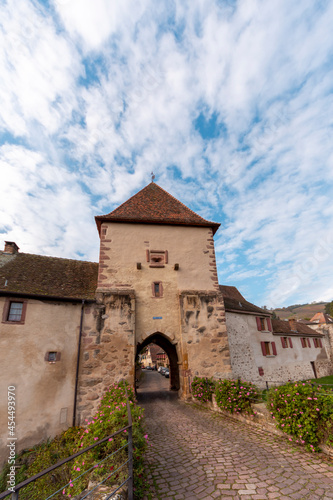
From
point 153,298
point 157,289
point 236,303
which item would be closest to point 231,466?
point 153,298

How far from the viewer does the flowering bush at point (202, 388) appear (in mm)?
9047

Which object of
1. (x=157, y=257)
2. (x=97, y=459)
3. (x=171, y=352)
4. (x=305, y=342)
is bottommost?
(x=97, y=459)

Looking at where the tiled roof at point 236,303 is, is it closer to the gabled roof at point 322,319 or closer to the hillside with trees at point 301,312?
the gabled roof at point 322,319

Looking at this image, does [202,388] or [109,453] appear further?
[202,388]

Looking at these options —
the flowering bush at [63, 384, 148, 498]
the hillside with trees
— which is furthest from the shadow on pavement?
the hillside with trees

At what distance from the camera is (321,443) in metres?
4.73

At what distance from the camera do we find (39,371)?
866cm

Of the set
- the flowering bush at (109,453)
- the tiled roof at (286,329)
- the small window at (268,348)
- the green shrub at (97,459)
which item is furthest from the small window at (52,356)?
the tiled roof at (286,329)

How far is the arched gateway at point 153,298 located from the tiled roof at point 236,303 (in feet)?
13.7

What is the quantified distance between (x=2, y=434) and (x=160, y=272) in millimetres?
7888

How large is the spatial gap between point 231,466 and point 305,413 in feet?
5.90

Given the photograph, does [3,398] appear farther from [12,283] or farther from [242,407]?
[242,407]

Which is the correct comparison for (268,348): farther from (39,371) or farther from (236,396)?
(39,371)

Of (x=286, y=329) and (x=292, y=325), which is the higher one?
(x=292, y=325)
